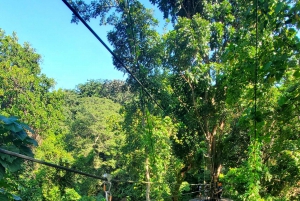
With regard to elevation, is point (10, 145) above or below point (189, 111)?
below

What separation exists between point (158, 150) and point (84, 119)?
7688 millimetres

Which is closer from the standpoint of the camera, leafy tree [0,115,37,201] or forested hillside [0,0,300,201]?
leafy tree [0,115,37,201]

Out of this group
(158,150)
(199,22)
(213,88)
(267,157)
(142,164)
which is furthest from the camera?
(142,164)

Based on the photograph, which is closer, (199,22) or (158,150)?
(199,22)

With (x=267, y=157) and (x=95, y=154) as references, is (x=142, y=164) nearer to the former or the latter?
(x=267, y=157)

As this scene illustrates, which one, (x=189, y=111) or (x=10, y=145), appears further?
(x=189, y=111)

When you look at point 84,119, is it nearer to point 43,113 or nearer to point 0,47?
point 43,113

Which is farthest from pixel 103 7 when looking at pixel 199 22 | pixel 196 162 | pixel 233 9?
pixel 196 162

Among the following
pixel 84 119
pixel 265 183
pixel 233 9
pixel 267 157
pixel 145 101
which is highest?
pixel 233 9

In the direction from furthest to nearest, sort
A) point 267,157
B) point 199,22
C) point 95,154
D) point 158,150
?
point 95,154
point 158,150
point 267,157
point 199,22

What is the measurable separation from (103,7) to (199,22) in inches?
75.1

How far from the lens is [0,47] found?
12.0 m

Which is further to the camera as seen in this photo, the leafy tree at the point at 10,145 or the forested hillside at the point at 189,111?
the forested hillside at the point at 189,111

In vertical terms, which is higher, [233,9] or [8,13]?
[8,13]
